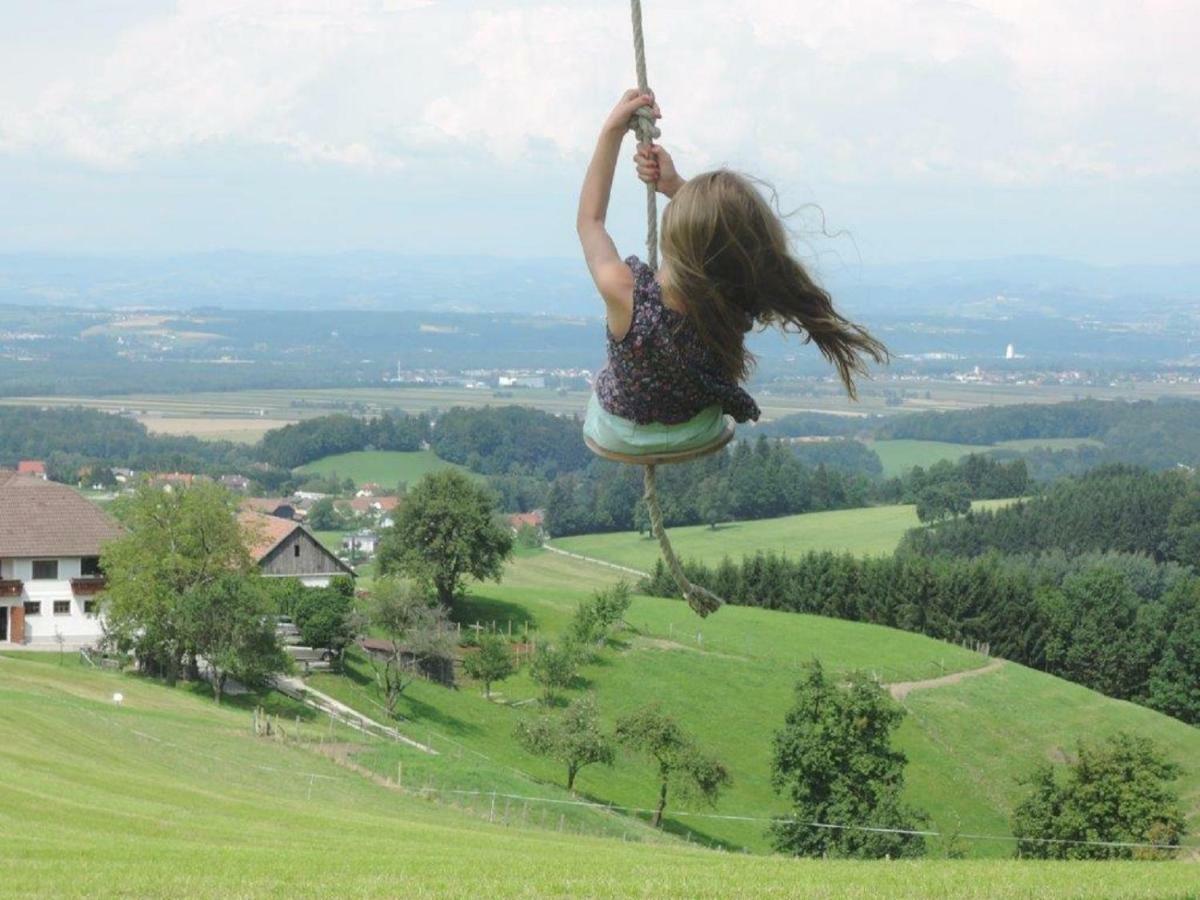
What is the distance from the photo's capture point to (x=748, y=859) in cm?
2181

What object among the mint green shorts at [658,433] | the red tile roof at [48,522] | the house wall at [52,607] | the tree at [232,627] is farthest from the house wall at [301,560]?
the mint green shorts at [658,433]

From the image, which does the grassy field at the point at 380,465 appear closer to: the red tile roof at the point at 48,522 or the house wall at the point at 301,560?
the house wall at the point at 301,560

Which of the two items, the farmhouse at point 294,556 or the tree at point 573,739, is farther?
the farmhouse at point 294,556

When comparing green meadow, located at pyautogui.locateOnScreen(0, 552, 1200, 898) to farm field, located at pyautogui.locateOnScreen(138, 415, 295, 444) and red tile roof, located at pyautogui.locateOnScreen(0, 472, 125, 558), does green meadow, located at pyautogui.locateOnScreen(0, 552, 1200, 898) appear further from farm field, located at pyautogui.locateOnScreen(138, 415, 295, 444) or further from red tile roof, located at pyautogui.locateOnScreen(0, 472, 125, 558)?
farm field, located at pyautogui.locateOnScreen(138, 415, 295, 444)

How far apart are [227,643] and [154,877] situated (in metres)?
30.0

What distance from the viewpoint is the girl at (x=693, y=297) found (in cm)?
501

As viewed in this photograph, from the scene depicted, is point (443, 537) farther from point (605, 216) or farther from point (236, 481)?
point (236, 481)

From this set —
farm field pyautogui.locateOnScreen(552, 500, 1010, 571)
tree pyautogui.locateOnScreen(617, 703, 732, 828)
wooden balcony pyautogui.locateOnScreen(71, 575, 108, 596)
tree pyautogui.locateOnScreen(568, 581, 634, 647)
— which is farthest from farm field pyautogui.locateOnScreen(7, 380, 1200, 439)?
tree pyautogui.locateOnScreen(617, 703, 732, 828)

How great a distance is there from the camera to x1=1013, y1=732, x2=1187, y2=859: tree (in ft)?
120

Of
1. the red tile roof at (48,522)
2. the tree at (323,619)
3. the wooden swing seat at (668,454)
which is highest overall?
the wooden swing seat at (668,454)

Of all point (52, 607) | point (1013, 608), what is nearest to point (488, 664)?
point (52, 607)

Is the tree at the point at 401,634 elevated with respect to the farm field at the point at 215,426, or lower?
lower

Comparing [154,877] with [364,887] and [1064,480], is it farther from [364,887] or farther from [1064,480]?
[1064,480]

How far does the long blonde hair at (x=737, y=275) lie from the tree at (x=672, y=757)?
3668 centimetres
